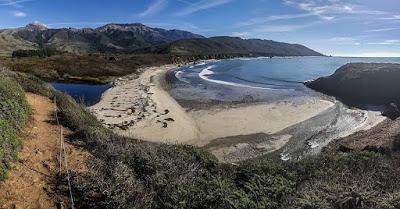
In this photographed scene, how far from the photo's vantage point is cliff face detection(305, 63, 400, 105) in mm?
47562

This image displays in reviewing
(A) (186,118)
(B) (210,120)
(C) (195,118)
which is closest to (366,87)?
(B) (210,120)

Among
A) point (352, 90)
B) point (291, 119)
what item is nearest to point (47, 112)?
point (291, 119)

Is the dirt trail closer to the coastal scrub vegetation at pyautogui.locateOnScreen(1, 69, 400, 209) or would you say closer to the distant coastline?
the coastal scrub vegetation at pyautogui.locateOnScreen(1, 69, 400, 209)

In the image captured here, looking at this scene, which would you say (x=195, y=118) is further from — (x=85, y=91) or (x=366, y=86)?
(x=366, y=86)

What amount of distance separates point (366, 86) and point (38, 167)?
48.9m

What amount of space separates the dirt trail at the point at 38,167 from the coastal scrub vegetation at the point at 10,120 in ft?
1.00

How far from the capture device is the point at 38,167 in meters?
11.7

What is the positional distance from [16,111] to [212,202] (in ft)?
29.8

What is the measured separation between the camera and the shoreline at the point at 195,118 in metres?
27.9

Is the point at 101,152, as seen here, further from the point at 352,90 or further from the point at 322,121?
the point at 352,90

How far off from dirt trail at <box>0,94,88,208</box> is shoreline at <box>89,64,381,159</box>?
35.6ft

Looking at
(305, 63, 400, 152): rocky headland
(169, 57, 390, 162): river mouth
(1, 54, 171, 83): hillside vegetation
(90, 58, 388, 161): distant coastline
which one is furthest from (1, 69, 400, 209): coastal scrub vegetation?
(1, 54, 171, 83): hillside vegetation

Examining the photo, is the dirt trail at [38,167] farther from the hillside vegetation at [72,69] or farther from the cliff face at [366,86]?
the hillside vegetation at [72,69]

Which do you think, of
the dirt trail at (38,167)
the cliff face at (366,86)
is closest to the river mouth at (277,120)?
the cliff face at (366,86)
